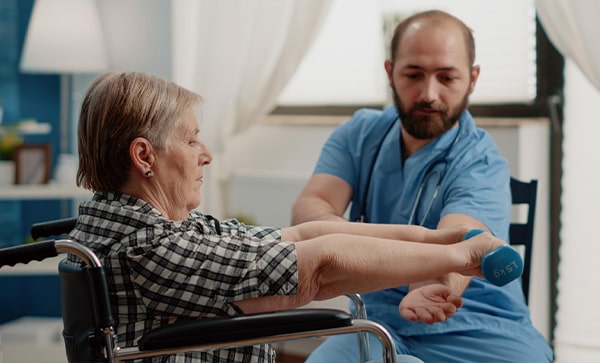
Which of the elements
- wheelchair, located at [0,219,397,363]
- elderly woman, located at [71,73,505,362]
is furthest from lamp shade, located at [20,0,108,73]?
wheelchair, located at [0,219,397,363]

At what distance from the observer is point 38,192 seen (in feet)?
10.3

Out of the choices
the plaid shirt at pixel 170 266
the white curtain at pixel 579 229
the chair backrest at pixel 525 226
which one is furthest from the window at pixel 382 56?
the plaid shirt at pixel 170 266

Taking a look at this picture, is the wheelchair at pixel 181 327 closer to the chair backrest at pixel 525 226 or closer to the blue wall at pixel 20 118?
the chair backrest at pixel 525 226

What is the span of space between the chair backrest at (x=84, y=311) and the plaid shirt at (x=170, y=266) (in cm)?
5

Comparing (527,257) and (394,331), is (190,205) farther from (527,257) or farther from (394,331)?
(527,257)

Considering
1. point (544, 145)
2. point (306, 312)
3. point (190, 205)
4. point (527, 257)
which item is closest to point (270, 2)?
point (544, 145)

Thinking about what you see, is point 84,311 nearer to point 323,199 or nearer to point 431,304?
point 431,304

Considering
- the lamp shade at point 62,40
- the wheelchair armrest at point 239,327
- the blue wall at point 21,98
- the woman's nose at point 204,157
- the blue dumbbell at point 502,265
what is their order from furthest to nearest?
the blue wall at point 21,98
the lamp shade at point 62,40
the woman's nose at point 204,157
the blue dumbbell at point 502,265
the wheelchair armrest at point 239,327

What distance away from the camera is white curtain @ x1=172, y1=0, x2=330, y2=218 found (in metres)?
3.10

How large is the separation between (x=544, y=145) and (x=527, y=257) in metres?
0.96

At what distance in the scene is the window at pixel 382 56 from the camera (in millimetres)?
2818

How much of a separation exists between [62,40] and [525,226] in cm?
201

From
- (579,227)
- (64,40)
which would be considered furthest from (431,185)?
(64,40)

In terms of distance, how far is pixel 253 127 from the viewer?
137 inches
